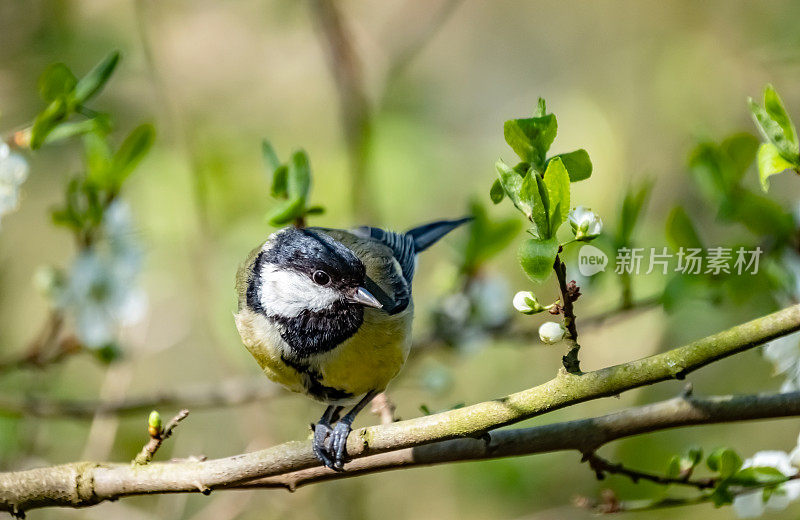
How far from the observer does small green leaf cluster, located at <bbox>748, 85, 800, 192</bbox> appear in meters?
1.50

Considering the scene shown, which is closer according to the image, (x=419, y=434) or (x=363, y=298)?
(x=419, y=434)

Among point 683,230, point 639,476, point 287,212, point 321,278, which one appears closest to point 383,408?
point 321,278

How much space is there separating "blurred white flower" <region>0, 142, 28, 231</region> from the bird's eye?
0.79 metres

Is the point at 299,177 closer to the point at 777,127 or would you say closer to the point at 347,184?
the point at 777,127

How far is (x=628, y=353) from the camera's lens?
3.78 metres

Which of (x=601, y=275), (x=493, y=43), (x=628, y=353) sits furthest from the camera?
(x=493, y=43)

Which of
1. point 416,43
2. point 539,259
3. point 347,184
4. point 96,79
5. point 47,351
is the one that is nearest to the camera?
point 539,259

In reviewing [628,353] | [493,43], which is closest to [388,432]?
[628,353]

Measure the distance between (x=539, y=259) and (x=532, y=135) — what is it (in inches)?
9.0

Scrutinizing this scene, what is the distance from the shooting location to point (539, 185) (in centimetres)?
138

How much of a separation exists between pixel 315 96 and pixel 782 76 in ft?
8.93

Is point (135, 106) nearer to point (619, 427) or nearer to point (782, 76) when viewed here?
point (782, 76)

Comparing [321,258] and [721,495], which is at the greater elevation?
[321,258]

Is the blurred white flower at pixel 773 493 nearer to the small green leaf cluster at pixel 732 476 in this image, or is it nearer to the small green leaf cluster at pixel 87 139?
the small green leaf cluster at pixel 732 476
